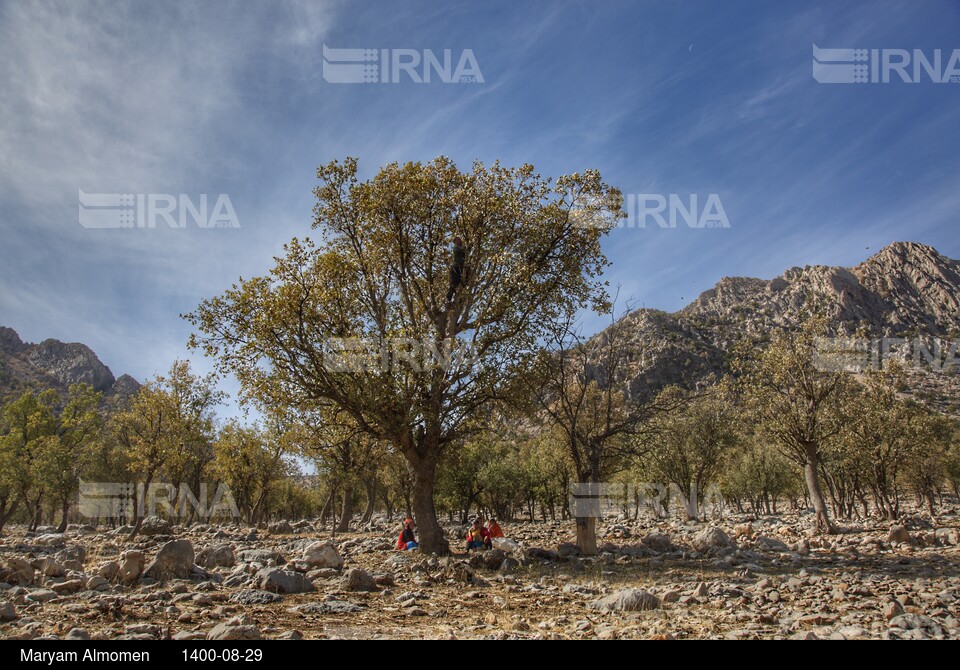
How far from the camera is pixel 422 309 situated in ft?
69.4

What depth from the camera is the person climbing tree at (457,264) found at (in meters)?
20.7

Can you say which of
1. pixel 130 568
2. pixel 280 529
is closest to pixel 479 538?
pixel 130 568

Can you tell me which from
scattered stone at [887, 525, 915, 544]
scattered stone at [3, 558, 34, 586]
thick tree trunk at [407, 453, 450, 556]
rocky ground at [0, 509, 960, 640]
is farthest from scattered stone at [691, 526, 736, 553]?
scattered stone at [3, 558, 34, 586]

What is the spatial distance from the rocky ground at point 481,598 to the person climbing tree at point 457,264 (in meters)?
10.5

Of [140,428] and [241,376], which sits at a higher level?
[241,376]

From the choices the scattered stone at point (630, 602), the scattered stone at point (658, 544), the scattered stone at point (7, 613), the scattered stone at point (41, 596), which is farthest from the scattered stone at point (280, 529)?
the scattered stone at point (630, 602)

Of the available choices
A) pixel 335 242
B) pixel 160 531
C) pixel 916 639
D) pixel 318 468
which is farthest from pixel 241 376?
pixel 318 468

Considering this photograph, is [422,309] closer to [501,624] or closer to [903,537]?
[501,624]

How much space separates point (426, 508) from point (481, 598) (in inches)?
368

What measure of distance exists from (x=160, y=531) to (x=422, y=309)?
88.3ft

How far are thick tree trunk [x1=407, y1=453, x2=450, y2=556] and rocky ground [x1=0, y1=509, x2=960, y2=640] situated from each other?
1.29 meters

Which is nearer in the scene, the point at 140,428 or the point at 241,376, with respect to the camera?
the point at 241,376

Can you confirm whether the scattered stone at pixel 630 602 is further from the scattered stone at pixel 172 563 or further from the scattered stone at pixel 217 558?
the scattered stone at pixel 217 558
